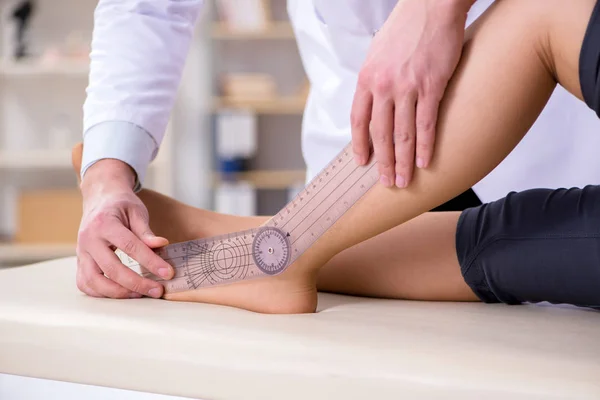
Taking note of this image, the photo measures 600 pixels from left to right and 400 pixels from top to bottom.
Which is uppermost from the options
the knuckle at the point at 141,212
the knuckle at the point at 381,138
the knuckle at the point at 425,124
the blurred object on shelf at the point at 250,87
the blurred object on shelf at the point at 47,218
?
the blurred object on shelf at the point at 250,87

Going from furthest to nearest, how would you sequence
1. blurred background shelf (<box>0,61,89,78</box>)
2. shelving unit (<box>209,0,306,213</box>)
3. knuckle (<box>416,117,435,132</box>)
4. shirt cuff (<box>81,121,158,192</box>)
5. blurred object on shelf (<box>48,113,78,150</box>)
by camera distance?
shelving unit (<box>209,0,306,213</box>) → blurred object on shelf (<box>48,113,78,150</box>) → blurred background shelf (<box>0,61,89,78</box>) → shirt cuff (<box>81,121,158,192</box>) → knuckle (<box>416,117,435,132</box>)

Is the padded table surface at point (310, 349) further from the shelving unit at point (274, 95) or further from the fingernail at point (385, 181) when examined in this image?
the shelving unit at point (274, 95)

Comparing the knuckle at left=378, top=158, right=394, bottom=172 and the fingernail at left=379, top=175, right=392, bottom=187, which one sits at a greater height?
the knuckle at left=378, top=158, right=394, bottom=172

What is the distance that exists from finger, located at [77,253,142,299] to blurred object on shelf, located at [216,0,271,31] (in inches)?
124

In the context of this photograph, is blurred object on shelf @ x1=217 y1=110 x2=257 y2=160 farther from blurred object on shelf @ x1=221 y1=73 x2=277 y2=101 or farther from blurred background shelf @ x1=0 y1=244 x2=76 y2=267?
blurred background shelf @ x1=0 y1=244 x2=76 y2=267

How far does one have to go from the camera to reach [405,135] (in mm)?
751

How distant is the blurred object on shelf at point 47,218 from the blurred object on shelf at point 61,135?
0.35m

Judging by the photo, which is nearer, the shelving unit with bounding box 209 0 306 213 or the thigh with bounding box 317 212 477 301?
the thigh with bounding box 317 212 477 301

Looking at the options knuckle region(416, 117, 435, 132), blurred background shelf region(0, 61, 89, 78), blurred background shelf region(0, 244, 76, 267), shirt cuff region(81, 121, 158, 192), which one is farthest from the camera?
blurred background shelf region(0, 61, 89, 78)

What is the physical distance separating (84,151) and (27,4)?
10.2ft

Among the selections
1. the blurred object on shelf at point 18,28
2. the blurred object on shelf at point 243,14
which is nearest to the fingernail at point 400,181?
the blurred object on shelf at point 243,14

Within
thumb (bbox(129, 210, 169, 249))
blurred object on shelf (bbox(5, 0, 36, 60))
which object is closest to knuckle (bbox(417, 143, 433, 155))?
thumb (bbox(129, 210, 169, 249))

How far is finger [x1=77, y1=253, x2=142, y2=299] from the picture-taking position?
95cm

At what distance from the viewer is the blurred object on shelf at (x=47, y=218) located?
3.68 metres
